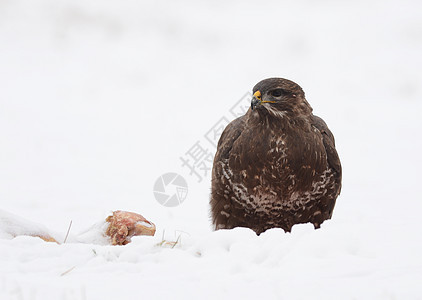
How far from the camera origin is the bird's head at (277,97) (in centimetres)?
497

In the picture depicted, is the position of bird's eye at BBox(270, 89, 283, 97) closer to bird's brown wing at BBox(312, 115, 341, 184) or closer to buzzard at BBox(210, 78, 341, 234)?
buzzard at BBox(210, 78, 341, 234)

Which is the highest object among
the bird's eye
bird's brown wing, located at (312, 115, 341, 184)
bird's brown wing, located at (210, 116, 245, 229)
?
the bird's eye

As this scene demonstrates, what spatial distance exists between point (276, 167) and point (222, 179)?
1.84 feet

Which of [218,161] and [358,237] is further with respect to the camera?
[218,161]

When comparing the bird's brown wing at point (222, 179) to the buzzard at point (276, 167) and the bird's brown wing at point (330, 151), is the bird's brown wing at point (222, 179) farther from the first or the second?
the bird's brown wing at point (330, 151)

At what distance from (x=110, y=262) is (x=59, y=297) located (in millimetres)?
626

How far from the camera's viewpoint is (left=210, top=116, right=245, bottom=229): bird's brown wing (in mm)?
5193

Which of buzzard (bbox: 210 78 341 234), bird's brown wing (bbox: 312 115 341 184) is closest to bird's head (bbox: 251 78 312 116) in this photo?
buzzard (bbox: 210 78 341 234)

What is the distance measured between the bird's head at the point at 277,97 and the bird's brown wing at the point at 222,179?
0.41 metres

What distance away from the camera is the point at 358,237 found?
345 centimetres

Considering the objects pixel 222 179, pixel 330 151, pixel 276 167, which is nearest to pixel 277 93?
pixel 276 167

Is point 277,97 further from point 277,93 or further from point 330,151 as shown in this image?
point 330,151

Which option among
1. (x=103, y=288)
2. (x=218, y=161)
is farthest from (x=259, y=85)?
(x=103, y=288)

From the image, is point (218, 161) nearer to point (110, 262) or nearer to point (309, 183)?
point (309, 183)
